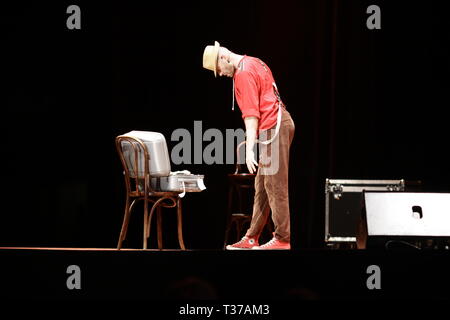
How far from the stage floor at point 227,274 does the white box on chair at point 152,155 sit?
1.28 m

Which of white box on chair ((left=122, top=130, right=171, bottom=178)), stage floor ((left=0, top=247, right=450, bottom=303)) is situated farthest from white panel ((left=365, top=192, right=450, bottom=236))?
white box on chair ((left=122, top=130, right=171, bottom=178))

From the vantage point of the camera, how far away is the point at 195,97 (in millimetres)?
6012

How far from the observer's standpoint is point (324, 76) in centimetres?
599

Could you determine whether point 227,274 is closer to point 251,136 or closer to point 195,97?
point 251,136

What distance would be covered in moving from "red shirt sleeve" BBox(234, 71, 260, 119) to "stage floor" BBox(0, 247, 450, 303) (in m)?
1.39

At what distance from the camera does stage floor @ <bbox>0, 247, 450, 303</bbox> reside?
2885 millimetres

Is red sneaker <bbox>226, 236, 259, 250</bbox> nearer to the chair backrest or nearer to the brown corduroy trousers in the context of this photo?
the brown corduroy trousers

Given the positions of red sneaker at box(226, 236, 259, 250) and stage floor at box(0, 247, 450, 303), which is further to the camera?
red sneaker at box(226, 236, 259, 250)

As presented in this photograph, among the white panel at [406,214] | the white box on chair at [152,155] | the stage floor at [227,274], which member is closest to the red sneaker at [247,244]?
the white box on chair at [152,155]

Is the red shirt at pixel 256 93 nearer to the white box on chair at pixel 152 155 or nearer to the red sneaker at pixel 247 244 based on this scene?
the white box on chair at pixel 152 155

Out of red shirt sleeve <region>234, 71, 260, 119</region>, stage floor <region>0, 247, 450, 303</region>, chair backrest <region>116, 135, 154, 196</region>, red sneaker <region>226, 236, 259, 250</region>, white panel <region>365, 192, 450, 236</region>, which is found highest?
red shirt sleeve <region>234, 71, 260, 119</region>

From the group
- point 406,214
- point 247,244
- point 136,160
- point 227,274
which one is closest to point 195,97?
point 136,160

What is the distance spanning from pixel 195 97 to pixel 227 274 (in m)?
3.33
